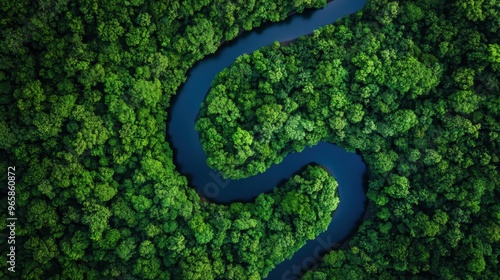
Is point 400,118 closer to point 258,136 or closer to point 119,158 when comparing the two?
point 258,136

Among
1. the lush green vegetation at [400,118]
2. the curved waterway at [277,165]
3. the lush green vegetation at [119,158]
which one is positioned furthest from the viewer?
the curved waterway at [277,165]

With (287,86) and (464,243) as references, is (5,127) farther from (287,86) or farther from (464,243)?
(464,243)

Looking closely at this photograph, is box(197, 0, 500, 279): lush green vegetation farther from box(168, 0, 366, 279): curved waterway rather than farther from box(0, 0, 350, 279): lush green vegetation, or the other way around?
box(0, 0, 350, 279): lush green vegetation

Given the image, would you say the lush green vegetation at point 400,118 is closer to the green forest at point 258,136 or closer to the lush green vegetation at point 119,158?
the green forest at point 258,136

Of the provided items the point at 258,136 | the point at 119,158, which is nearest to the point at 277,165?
the point at 258,136

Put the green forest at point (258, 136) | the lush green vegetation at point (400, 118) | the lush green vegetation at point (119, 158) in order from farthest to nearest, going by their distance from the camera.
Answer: the lush green vegetation at point (400, 118), the green forest at point (258, 136), the lush green vegetation at point (119, 158)

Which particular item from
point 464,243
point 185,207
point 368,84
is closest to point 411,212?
point 464,243

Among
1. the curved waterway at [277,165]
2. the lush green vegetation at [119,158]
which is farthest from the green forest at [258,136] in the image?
the curved waterway at [277,165]
